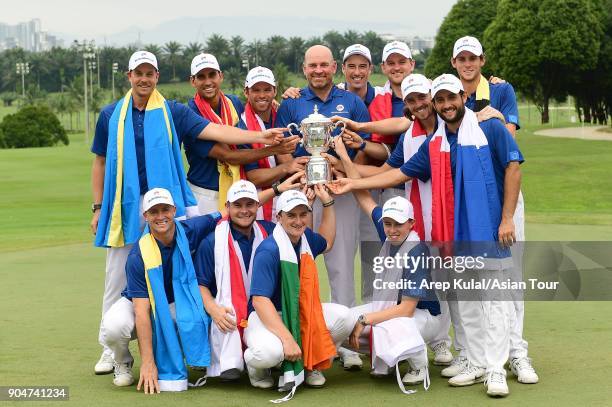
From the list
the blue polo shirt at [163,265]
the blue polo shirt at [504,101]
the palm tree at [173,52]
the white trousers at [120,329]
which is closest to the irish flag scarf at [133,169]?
the blue polo shirt at [163,265]

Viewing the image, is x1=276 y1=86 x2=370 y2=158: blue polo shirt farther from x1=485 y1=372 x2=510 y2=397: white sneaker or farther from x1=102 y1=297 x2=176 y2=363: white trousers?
x1=485 y1=372 x2=510 y2=397: white sneaker

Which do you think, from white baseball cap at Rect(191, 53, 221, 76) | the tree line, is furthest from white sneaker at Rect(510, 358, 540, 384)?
the tree line

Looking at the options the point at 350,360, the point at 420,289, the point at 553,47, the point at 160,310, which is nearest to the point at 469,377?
the point at 420,289

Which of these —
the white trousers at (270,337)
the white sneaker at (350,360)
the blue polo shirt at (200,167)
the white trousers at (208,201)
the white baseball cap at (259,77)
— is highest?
the white baseball cap at (259,77)

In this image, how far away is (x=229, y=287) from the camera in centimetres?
738

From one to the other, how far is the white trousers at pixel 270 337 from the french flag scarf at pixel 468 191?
0.95 m

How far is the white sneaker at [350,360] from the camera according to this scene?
780 centimetres

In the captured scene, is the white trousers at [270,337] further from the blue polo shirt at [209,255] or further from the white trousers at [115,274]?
the white trousers at [115,274]

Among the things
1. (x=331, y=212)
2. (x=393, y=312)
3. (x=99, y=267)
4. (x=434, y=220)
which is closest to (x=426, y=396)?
(x=393, y=312)

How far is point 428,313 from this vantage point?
24.8ft

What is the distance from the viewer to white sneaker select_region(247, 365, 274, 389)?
7.15m

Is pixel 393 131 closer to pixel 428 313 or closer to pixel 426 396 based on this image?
pixel 428 313

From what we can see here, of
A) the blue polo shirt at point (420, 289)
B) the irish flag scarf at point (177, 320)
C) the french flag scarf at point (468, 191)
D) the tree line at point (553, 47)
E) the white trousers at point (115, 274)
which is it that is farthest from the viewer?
the tree line at point (553, 47)

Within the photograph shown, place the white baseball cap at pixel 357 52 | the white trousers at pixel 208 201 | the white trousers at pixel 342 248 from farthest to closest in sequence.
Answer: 1. the white baseball cap at pixel 357 52
2. the white trousers at pixel 342 248
3. the white trousers at pixel 208 201
